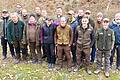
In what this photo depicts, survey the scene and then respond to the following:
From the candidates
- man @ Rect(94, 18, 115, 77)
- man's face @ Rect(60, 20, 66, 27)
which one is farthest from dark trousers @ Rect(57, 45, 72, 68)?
man @ Rect(94, 18, 115, 77)

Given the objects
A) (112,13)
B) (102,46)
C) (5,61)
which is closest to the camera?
(102,46)

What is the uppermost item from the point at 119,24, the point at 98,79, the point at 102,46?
the point at 119,24

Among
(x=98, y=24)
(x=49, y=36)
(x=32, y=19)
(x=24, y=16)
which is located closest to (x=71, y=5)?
(x=24, y=16)

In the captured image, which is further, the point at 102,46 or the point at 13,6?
the point at 13,6

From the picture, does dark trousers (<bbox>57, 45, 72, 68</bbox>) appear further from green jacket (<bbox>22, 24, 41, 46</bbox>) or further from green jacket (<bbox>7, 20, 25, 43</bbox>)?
green jacket (<bbox>7, 20, 25, 43</bbox>)

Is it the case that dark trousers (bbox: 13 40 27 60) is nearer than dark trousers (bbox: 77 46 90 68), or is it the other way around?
dark trousers (bbox: 77 46 90 68)

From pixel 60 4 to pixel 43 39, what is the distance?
9901 mm

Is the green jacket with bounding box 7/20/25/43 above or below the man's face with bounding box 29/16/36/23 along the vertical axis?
below

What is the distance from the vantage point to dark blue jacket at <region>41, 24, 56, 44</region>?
10188 mm

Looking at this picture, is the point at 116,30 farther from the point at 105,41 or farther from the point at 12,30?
the point at 12,30

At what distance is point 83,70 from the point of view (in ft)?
A: 34.2

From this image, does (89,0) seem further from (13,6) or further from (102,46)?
(102,46)

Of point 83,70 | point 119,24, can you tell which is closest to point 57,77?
point 83,70

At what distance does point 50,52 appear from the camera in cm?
1054
